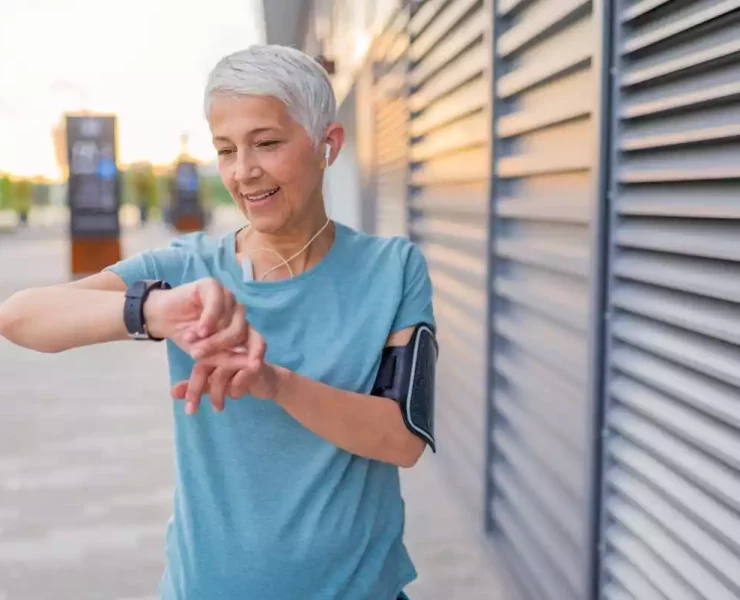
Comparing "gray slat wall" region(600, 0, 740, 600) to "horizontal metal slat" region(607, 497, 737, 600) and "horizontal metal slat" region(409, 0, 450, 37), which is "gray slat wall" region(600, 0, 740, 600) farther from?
"horizontal metal slat" region(409, 0, 450, 37)

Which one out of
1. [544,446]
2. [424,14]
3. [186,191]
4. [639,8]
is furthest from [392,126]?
[186,191]

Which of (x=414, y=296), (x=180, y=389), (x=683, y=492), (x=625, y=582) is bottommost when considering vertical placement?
(x=625, y=582)

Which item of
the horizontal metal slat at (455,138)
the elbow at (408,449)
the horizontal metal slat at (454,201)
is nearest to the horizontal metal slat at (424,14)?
the horizontal metal slat at (455,138)

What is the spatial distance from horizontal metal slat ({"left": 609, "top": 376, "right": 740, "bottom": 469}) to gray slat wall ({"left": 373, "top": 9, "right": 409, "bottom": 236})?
3.02 metres

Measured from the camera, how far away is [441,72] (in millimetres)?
4438

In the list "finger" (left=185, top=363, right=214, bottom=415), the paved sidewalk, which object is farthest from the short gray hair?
the paved sidewalk

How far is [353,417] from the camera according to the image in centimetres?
125

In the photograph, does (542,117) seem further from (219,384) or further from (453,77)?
(219,384)

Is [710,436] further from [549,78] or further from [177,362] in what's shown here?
[549,78]

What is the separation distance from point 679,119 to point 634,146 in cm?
16

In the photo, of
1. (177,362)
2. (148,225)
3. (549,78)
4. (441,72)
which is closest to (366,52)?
(441,72)

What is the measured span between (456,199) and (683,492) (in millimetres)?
2363

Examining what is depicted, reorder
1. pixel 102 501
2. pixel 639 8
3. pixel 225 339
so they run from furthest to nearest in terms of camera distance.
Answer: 1. pixel 102 501
2. pixel 639 8
3. pixel 225 339

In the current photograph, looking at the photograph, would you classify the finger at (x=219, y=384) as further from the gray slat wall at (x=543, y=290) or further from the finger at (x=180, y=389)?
the gray slat wall at (x=543, y=290)
